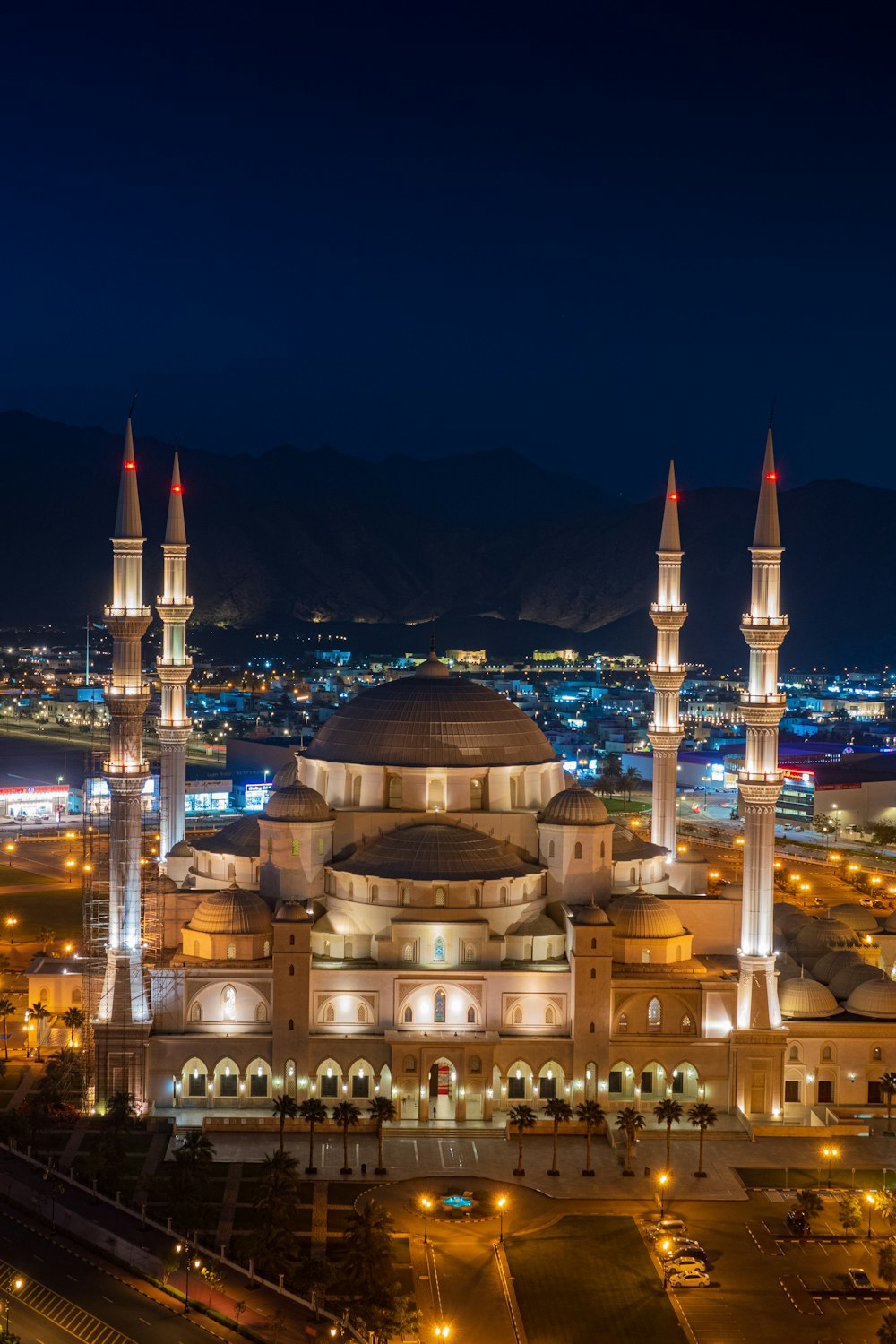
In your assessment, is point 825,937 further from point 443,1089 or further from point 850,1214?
point 850,1214

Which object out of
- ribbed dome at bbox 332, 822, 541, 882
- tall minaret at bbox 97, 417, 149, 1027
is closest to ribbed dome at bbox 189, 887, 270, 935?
tall minaret at bbox 97, 417, 149, 1027

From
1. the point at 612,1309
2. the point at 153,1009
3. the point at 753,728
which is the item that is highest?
the point at 753,728

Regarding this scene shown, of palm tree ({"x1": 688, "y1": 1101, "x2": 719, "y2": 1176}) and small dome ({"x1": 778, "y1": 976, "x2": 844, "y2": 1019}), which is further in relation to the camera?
small dome ({"x1": 778, "y1": 976, "x2": 844, "y2": 1019})

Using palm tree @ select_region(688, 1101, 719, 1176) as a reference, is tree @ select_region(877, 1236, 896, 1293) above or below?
below

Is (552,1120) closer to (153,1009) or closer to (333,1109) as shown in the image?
(333,1109)

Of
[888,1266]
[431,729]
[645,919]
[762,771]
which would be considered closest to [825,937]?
[762,771]

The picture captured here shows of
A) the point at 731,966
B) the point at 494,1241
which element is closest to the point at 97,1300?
the point at 494,1241

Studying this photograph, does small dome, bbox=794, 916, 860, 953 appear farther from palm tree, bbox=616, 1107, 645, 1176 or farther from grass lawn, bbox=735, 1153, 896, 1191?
palm tree, bbox=616, 1107, 645, 1176
